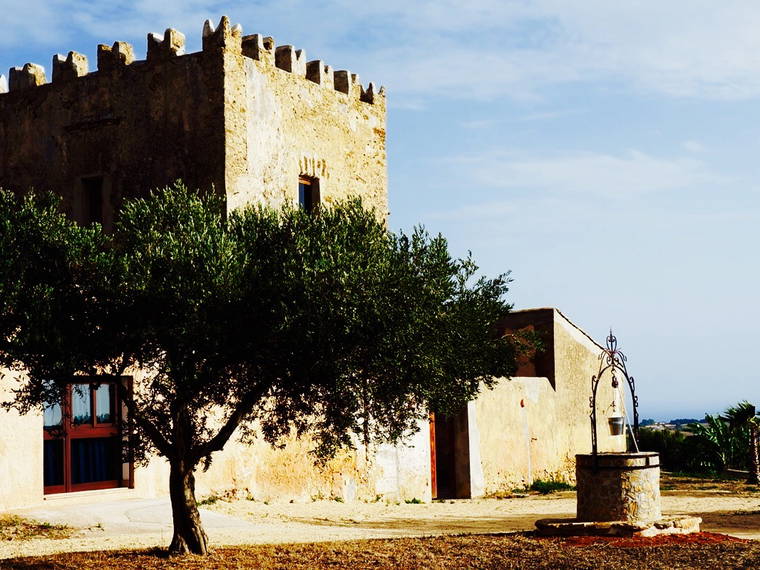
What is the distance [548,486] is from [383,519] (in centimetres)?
895

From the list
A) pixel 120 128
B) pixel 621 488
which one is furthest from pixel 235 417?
pixel 120 128

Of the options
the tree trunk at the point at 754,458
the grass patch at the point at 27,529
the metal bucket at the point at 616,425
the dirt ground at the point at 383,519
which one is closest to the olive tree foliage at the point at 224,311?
the dirt ground at the point at 383,519

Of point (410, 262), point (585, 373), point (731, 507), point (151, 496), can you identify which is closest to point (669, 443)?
point (585, 373)

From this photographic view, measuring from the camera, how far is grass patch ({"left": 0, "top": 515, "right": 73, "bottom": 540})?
53.2 ft

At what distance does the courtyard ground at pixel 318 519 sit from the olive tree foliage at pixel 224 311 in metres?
2.53

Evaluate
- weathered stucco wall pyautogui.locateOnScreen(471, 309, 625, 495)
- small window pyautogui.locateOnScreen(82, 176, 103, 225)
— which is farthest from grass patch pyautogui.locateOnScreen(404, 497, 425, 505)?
small window pyautogui.locateOnScreen(82, 176, 103, 225)

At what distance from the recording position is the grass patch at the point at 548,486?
28120 mm

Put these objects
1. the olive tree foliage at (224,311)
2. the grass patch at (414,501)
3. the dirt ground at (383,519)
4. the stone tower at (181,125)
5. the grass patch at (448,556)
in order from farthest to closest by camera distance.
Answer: the grass patch at (414,501), the stone tower at (181,125), the dirt ground at (383,519), the grass patch at (448,556), the olive tree foliage at (224,311)

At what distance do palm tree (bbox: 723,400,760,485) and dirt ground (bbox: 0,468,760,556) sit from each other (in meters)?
1.46

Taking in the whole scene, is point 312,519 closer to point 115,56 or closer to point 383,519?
point 383,519

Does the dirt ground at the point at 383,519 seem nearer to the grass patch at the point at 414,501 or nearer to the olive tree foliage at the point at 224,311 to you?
the grass patch at the point at 414,501

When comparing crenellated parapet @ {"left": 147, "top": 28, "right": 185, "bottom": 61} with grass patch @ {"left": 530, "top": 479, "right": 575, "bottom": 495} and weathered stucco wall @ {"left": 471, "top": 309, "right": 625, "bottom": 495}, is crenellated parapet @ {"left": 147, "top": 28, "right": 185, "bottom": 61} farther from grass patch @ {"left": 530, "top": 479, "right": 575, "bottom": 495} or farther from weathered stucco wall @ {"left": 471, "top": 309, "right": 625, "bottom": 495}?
grass patch @ {"left": 530, "top": 479, "right": 575, "bottom": 495}

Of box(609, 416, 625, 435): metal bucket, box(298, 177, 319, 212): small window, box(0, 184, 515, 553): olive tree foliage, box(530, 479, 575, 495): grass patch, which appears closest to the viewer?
box(0, 184, 515, 553): olive tree foliage

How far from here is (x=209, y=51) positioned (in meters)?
22.7
